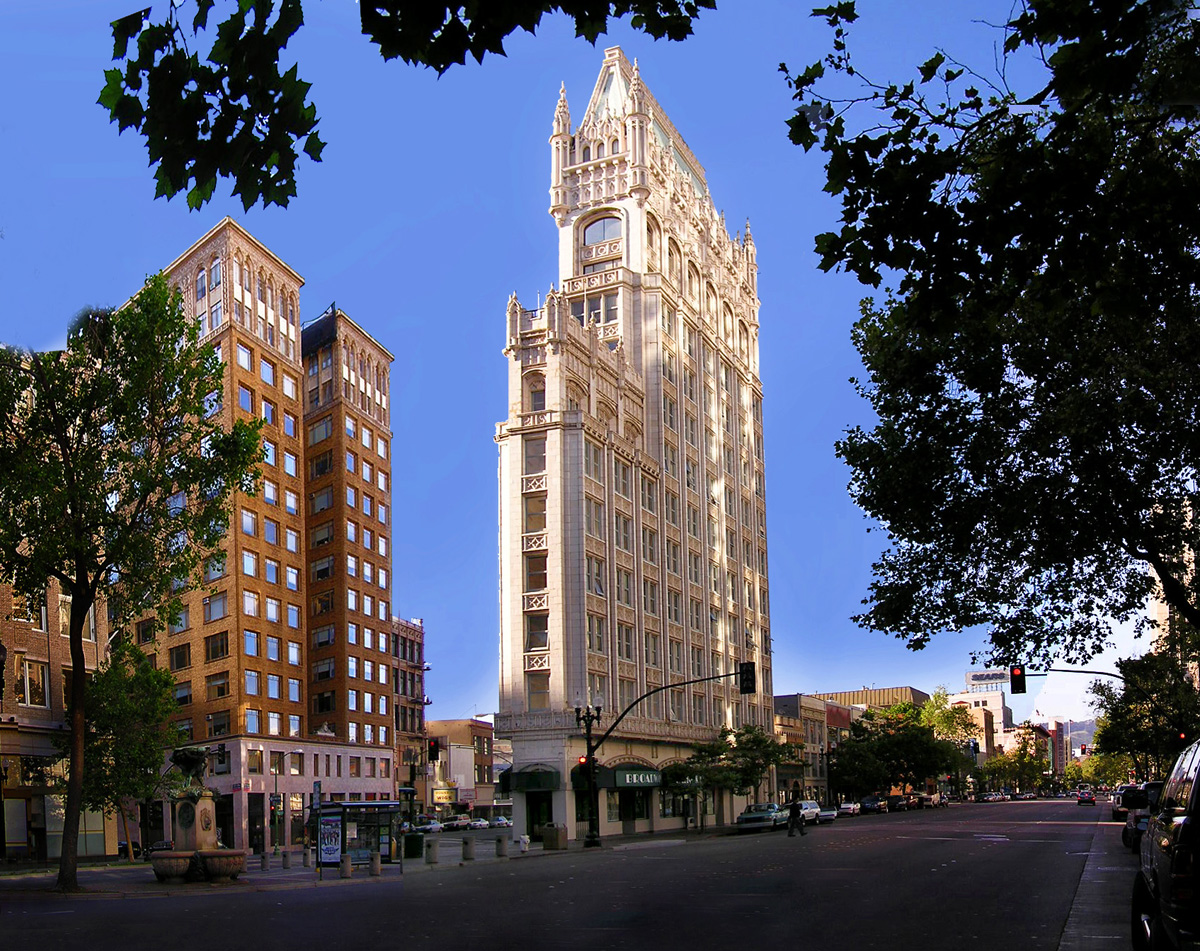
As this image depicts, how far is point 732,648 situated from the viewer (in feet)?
283

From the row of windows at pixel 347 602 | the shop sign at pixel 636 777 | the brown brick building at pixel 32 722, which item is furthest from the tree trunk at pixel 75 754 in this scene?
the row of windows at pixel 347 602

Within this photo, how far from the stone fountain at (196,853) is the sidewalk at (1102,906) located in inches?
840

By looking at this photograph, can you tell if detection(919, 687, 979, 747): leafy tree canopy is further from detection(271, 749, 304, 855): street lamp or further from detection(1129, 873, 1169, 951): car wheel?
detection(1129, 873, 1169, 951): car wheel

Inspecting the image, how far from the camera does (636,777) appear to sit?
66.1 metres

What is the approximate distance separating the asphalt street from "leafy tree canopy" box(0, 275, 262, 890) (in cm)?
784

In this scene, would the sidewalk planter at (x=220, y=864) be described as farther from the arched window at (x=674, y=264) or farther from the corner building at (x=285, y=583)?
the arched window at (x=674, y=264)

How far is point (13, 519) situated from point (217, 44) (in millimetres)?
28098

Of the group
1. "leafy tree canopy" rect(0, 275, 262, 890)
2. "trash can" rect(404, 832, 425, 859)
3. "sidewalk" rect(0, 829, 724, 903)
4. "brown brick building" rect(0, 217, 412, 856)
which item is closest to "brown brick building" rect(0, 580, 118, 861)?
"brown brick building" rect(0, 217, 412, 856)

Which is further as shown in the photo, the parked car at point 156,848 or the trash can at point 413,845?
the trash can at point 413,845

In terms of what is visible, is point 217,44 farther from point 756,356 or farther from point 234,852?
point 756,356

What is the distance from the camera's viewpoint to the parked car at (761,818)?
67.2 m

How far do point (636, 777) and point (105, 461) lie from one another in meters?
40.0

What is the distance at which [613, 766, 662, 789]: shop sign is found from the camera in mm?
64062

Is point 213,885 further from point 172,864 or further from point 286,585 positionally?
point 286,585
